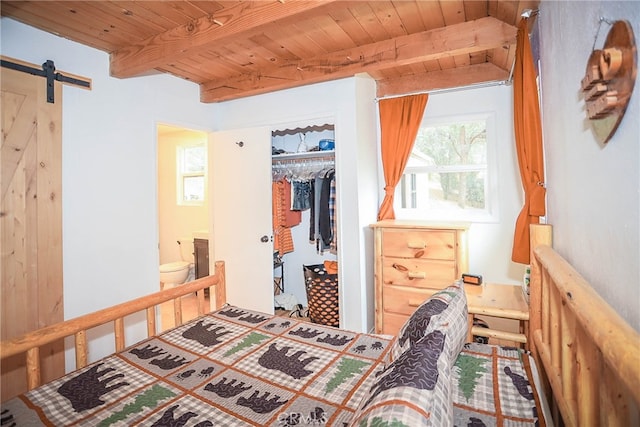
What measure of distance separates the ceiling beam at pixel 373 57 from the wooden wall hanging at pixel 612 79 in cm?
142

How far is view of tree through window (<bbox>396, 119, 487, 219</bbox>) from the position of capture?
2869mm

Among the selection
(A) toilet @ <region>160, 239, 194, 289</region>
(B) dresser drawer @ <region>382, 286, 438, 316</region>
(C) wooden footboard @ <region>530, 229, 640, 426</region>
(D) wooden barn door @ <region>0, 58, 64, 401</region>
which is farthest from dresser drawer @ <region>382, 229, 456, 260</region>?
(A) toilet @ <region>160, 239, 194, 289</region>

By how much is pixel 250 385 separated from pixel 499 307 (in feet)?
4.69

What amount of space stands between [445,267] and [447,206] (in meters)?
0.81

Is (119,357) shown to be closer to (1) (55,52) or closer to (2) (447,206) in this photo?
(1) (55,52)

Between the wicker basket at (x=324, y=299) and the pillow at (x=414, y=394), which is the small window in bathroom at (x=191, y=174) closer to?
the wicker basket at (x=324, y=299)

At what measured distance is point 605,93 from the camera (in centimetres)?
74

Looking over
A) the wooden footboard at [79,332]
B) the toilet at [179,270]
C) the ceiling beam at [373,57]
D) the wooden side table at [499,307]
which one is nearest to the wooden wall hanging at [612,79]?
the wooden side table at [499,307]

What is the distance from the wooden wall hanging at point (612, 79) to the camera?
64 centimetres

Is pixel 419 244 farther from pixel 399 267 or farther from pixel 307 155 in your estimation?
pixel 307 155

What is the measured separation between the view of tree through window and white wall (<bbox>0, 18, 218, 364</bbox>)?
235cm

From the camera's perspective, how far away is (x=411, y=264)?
8.27ft

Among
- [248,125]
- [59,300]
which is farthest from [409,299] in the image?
[59,300]


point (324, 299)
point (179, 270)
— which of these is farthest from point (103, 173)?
point (324, 299)
